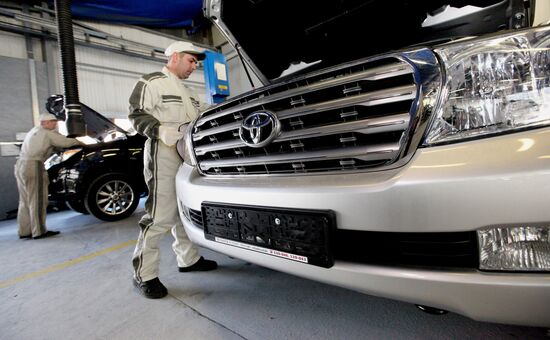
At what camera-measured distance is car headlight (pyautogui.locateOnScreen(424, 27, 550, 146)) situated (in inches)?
25.6

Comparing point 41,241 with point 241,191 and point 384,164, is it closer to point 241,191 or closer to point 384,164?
point 241,191

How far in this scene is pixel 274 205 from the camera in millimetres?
885

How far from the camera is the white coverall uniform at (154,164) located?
1.61m

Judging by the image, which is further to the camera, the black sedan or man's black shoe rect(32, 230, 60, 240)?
the black sedan

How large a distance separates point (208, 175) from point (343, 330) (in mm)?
829

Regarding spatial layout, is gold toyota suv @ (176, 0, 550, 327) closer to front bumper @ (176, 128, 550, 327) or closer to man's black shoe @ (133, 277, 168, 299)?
front bumper @ (176, 128, 550, 327)

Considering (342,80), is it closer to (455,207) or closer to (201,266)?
(455,207)

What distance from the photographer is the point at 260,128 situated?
38.3 inches

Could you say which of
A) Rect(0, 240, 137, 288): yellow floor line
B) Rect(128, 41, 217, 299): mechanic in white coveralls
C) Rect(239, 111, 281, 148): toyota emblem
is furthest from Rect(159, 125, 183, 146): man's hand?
Rect(0, 240, 137, 288): yellow floor line

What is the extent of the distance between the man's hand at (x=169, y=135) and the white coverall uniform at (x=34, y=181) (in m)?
2.64

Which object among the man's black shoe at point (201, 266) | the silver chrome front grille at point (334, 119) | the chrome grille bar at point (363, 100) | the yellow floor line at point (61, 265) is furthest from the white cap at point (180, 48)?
the yellow floor line at point (61, 265)

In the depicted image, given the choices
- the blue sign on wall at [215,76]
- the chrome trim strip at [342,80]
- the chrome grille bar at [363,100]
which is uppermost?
the blue sign on wall at [215,76]

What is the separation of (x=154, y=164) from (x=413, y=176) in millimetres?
1375

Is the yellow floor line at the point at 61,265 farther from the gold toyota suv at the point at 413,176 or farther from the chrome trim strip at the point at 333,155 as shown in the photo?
the chrome trim strip at the point at 333,155
